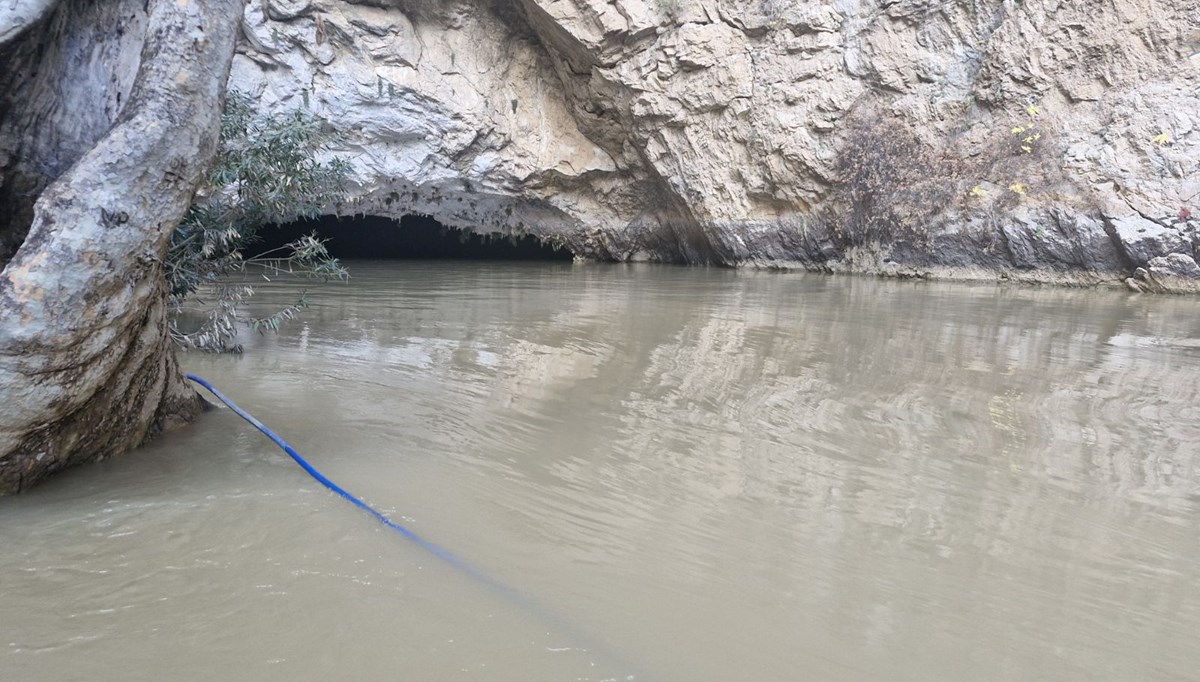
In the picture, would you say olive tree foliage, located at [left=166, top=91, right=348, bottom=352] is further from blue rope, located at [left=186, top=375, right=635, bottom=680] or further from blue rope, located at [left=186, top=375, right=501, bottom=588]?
blue rope, located at [left=186, top=375, right=635, bottom=680]

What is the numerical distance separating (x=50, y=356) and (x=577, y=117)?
13.0 m

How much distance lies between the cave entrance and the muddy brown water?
40.6ft

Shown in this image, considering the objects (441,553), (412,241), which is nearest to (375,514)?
(441,553)

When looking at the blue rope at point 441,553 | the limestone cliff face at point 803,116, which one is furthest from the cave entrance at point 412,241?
the blue rope at point 441,553

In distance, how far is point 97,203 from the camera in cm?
240

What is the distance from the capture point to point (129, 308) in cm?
252

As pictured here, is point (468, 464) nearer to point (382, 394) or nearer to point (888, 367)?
point (382, 394)

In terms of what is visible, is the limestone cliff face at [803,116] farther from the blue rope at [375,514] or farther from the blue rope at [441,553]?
the blue rope at [441,553]

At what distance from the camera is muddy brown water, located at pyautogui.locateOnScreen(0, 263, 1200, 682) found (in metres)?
1.68

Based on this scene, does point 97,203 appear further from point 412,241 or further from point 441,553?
point 412,241

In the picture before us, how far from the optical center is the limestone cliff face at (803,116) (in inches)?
438

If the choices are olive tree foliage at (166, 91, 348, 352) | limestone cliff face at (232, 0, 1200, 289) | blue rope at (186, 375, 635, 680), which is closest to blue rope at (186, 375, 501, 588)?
blue rope at (186, 375, 635, 680)

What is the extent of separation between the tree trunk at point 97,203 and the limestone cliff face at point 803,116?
9.64 m

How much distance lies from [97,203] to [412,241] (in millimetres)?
15035
